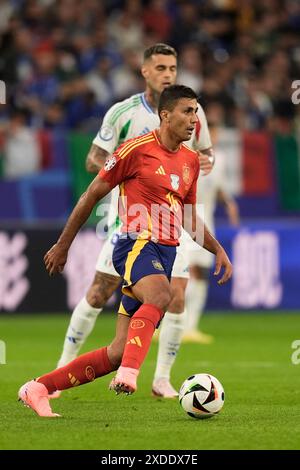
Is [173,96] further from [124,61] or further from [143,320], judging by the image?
[124,61]

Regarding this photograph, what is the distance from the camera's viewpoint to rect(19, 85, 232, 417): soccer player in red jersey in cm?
723

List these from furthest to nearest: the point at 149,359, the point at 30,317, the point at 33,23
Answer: the point at 33,23
the point at 30,317
the point at 149,359

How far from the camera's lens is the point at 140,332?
23.3 ft

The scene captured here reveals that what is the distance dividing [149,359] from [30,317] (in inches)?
166

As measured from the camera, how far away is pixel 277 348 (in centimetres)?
1278

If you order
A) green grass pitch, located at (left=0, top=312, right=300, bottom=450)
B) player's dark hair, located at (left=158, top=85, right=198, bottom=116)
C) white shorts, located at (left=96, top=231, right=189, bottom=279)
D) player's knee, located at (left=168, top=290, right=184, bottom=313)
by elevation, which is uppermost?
player's dark hair, located at (left=158, top=85, right=198, bottom=116)

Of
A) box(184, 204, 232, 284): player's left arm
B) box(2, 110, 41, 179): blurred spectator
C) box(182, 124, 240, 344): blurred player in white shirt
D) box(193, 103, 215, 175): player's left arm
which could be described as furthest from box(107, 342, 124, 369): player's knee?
box(2, 110, 41, 179): blurred spectator

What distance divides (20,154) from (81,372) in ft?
31.1

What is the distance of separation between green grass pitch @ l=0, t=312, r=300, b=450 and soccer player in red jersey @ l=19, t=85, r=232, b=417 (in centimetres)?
33

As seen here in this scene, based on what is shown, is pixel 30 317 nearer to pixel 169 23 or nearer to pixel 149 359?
pixel 149 359

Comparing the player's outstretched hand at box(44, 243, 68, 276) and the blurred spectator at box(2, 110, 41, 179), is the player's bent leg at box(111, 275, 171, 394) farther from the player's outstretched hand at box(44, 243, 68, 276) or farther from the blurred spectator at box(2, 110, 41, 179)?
the blurred spectator at box(2, 110, 41, 179)

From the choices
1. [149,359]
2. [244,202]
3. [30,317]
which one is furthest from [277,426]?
[244,202]

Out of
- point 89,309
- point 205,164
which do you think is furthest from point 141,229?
point 205,164

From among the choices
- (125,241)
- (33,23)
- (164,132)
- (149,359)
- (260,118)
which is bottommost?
(149,359)
